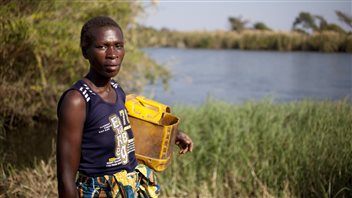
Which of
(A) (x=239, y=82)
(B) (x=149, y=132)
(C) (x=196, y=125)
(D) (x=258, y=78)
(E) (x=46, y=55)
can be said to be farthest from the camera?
(D) (x=258, y=78)

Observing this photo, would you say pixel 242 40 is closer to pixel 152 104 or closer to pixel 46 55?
pixel 46 55

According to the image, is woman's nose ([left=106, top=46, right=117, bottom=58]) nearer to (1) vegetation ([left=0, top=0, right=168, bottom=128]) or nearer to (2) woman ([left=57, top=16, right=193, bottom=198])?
(2) woman ([left=57, top=16, right=193, bottom=198])

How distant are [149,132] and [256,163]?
8.66ft

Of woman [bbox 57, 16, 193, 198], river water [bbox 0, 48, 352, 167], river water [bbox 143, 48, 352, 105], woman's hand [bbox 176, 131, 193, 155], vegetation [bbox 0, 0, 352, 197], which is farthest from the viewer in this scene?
river water [bbox 143, 48, 352, 105]

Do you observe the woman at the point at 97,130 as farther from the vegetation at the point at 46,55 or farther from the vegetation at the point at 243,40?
the vegetation at the point at 243,40

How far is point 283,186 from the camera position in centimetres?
437

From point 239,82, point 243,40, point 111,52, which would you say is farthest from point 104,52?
point 243,40

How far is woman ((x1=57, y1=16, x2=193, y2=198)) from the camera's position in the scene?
6.56 feet

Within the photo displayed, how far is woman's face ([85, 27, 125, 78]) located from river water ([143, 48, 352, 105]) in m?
6.06

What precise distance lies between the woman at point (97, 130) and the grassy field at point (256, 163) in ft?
7.06

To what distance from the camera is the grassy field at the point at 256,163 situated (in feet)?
13.7

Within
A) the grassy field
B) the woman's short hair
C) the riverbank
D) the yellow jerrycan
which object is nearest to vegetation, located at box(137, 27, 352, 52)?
the riverbank

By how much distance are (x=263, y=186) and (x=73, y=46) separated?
3.03m

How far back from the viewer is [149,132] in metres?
2.41
